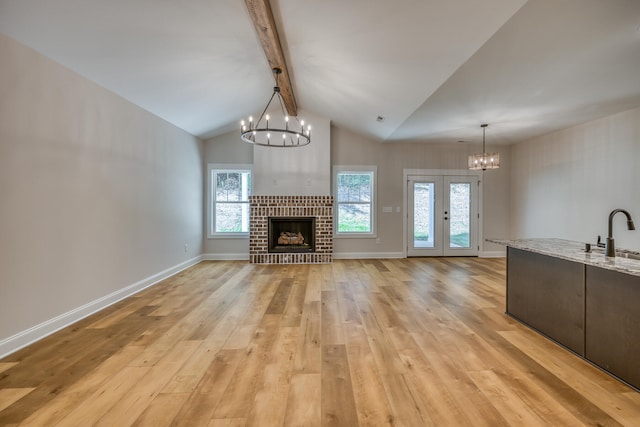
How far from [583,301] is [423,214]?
4513 millimetres

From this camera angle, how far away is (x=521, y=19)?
2.30 meters

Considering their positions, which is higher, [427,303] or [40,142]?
[40,142]

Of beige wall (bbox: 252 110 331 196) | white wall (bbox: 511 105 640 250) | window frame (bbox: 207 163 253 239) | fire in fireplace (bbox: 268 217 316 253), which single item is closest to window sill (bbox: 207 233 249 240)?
window frame (bbox: 207 163 253 239)

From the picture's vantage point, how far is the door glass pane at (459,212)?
669 cm

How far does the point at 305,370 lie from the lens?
6.83 feet

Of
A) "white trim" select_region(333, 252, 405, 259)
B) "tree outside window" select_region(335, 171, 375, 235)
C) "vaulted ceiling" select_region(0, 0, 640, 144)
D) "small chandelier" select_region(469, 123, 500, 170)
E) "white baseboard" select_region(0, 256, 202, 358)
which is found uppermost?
"vaulted ceiling" select_region(0, 0, 640, 144)

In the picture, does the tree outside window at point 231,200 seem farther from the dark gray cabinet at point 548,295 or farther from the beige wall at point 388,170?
the dark gray cabinet at point 548,295

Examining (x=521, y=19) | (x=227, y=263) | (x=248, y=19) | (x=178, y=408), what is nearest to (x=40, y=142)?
(x=248, y=19)

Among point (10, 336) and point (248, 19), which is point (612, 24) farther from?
point (10, 336)

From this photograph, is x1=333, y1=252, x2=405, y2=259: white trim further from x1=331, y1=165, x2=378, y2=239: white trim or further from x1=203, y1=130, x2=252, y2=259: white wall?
x1=203, y1=130, x2=252, y2=259: white wall

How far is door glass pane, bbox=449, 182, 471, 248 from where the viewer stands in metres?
6.69

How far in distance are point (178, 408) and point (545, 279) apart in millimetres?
3133

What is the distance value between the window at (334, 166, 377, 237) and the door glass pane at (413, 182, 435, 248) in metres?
1.01

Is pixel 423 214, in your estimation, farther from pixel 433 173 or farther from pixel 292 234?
pixel 292 234
